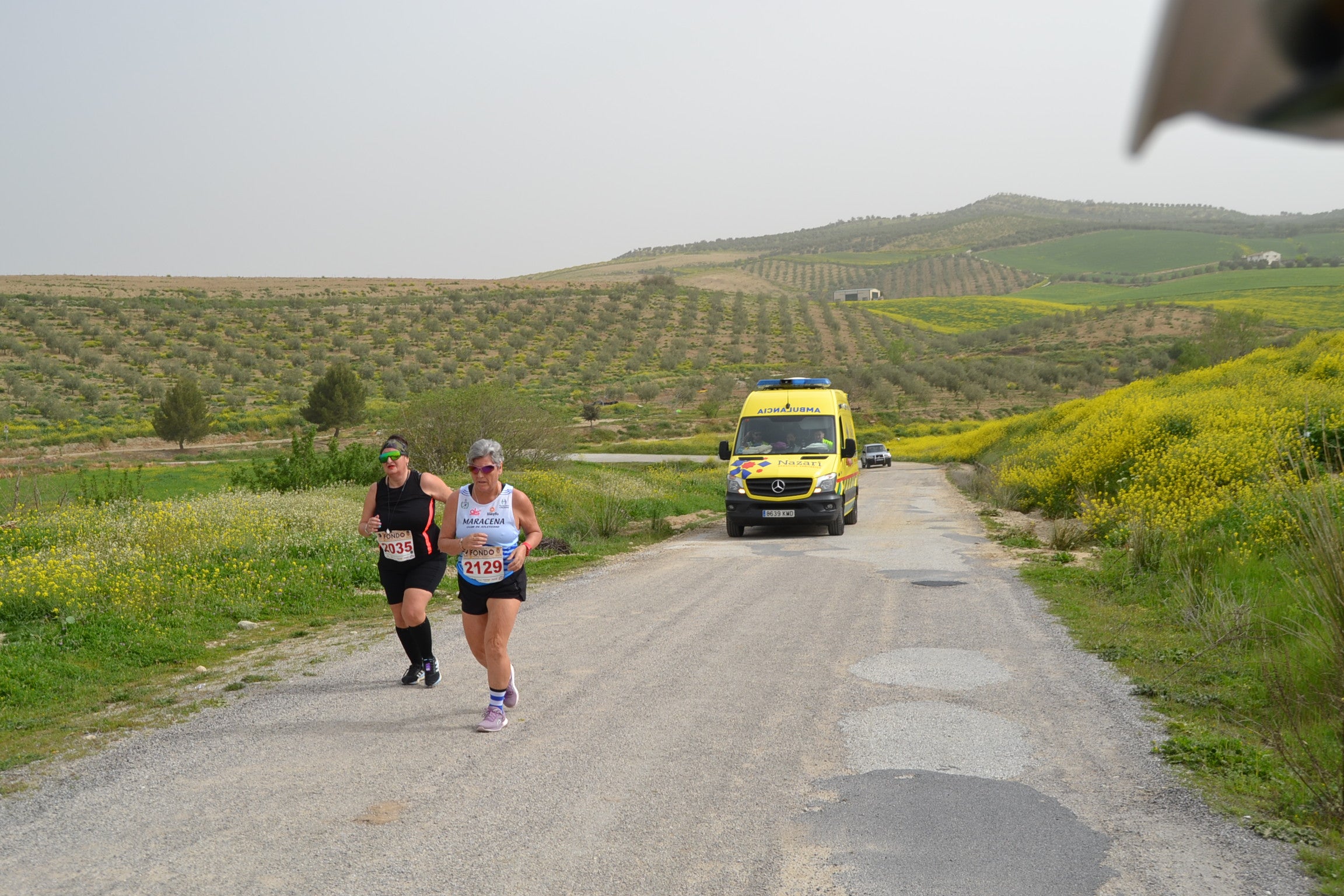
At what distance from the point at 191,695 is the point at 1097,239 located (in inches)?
6576

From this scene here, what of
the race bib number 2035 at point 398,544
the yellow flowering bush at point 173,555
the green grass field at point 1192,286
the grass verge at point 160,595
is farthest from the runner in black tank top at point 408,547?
the green grass field at point 1192,286

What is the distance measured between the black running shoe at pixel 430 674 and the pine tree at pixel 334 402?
1563 inches

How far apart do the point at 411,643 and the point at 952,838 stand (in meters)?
4.50

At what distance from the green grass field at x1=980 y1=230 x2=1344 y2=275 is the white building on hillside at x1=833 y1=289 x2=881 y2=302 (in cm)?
2618

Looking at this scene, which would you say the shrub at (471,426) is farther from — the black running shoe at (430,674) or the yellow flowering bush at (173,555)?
the black running shoe at (430,674)

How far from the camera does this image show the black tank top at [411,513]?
7746 millimetres

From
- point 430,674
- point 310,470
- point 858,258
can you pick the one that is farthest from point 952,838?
point 858,258

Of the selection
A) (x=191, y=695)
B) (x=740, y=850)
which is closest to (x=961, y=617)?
(x=740, y=850)

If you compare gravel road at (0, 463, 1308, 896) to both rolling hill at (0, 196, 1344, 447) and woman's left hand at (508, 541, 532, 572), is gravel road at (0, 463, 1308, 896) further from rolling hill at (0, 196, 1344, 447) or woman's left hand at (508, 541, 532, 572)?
rolling hill at (0, 196, 1344, 447)

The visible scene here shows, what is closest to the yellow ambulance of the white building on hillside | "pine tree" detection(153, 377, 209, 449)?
"pine tree" detection(153, 377, 209, 449)

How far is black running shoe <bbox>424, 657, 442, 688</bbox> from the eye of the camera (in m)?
7.84

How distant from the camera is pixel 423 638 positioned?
7.79 meters

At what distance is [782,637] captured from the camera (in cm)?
953

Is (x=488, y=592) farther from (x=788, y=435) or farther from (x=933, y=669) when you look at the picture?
(x=788, y=435)
